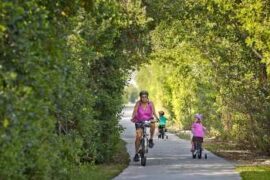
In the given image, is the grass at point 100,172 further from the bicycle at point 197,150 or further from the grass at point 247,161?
the bicycle at point 197,150

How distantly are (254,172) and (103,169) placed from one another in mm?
3572

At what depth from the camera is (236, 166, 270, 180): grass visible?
1270 centimetres

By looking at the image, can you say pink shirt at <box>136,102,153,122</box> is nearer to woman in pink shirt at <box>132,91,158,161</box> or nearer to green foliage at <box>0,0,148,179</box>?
woman in pink shirt at <box>132,91,158,161</box>

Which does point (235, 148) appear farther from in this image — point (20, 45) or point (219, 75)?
point (20, 45)

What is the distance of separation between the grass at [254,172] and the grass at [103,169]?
2792 mm

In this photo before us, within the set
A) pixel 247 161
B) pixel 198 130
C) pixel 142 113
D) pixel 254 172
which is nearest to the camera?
pixel 254 172

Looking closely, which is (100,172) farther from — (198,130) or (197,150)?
(198,130)

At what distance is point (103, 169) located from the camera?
14711 millimetres

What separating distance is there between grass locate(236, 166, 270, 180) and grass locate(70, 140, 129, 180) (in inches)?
110

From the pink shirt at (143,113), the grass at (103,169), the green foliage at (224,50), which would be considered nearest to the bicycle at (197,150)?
the green foliage at (224,50)

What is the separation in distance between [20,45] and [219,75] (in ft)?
43.6

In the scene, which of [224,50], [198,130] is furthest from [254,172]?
[198,130]

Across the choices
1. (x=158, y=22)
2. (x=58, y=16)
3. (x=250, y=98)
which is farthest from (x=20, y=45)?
(x=250, y=98)

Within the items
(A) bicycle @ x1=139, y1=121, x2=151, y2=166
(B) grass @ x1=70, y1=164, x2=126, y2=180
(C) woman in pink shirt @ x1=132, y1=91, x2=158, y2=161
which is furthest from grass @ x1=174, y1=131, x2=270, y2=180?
(B) grass @ x1=70, y1=164, x2=126, y2=180
